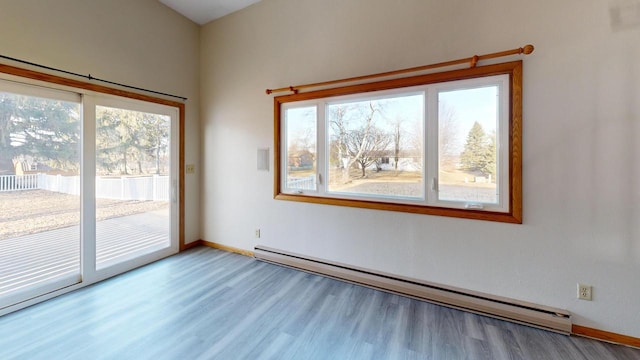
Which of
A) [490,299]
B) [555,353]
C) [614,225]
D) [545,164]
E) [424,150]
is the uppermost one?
[424,150]

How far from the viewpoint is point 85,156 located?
264cm

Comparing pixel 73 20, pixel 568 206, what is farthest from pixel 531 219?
pixel 73 20

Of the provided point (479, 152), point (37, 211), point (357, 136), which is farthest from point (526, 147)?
point (37, 211)

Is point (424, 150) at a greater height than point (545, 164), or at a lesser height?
greater

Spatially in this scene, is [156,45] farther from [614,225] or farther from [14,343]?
[614,225]

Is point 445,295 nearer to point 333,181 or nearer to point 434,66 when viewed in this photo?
point 333,181

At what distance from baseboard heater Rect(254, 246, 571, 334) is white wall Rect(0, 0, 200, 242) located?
84.2 inches

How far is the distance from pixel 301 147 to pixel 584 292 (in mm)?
2864

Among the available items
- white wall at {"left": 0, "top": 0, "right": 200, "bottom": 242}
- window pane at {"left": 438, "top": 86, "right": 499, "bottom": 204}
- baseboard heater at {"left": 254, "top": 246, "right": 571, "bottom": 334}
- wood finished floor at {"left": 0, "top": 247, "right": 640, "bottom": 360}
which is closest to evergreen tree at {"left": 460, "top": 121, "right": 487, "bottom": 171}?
window pane at {"left": 438, "top": 86, "right": 499, "bottom": 204}

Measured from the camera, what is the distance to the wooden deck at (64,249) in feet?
7.36

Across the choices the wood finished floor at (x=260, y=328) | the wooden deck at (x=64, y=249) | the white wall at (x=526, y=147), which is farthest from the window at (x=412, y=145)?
the wooden deck at (x=64, y=249)

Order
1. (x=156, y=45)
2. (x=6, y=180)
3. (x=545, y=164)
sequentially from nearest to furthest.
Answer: (x=545, y=164), (x=6, y=180), (x=156, y=45)

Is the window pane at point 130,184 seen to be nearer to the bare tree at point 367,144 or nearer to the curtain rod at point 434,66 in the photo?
the curtain rod at point 434,66

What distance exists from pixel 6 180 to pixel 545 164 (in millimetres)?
4461
